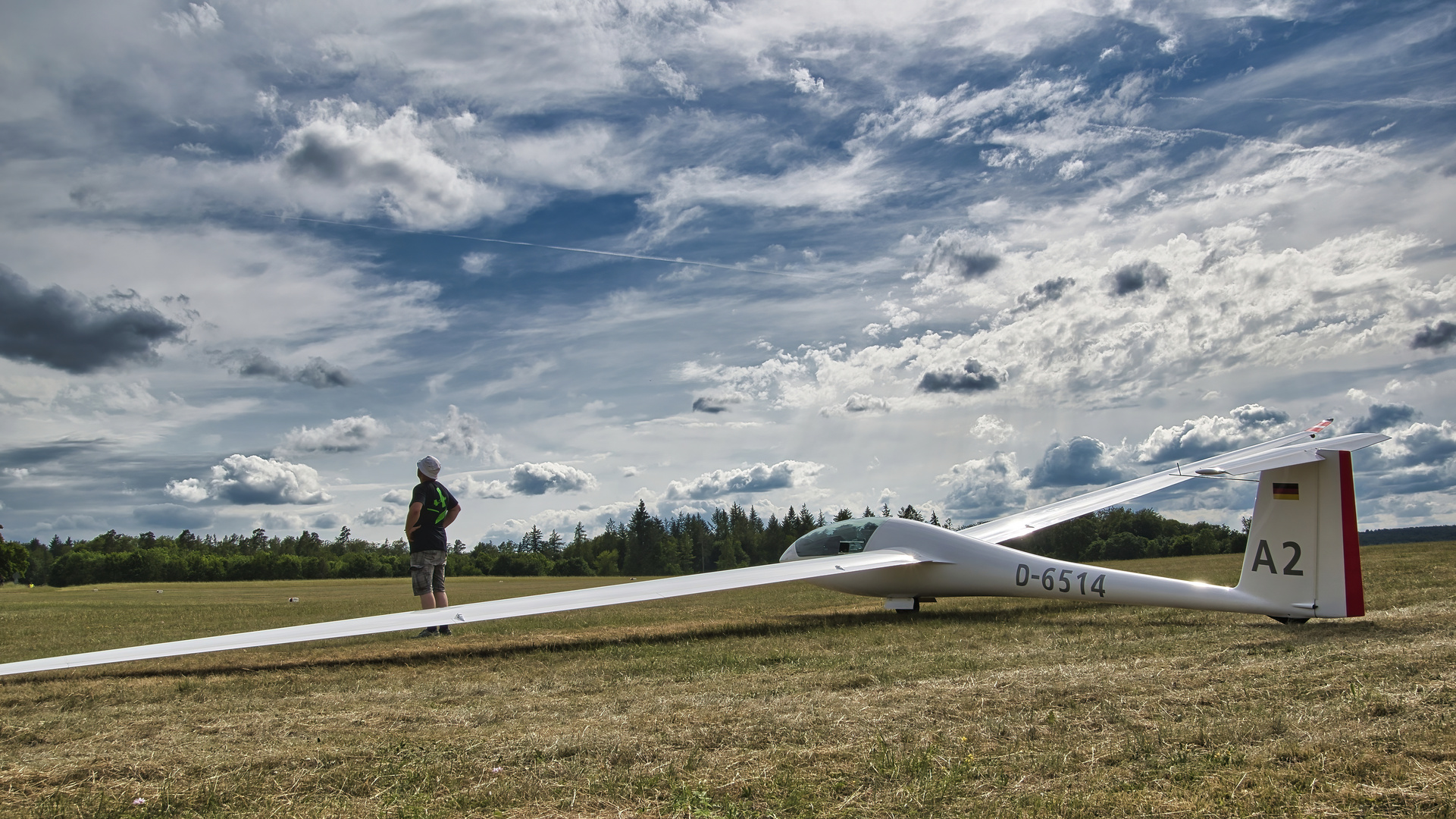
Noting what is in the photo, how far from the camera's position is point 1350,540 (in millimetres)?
7648

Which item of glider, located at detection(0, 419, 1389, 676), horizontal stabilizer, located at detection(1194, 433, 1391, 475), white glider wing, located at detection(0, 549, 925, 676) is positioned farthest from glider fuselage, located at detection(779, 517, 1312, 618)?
horizontal stabilizer, located at detection(1194, 433, 1391, 475)

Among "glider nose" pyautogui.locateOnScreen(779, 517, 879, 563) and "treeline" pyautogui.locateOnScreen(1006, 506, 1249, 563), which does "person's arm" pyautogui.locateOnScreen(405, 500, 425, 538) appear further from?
"treeline" pyautogui.locateOnScreen(1006, 506, 1249, 563)

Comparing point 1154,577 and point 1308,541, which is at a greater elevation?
point 1308,541

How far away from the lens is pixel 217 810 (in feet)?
11.2

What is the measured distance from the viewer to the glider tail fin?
25.0ft

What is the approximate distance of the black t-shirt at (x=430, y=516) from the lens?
10.4 meters

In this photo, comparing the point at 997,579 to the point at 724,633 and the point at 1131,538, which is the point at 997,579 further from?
the point at 1131,538

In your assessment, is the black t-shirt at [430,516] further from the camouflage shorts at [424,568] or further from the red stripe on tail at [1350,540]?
the red stripe on tail at [1350,540]

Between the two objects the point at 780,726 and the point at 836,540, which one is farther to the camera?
the point at 836,540

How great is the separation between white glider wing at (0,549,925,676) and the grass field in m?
0.24

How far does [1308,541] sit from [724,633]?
6065 millimetres

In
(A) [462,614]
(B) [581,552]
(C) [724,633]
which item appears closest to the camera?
(A) [462,614]

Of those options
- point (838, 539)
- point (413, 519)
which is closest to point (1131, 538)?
point (838, 539)

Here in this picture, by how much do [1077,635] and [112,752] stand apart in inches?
306
